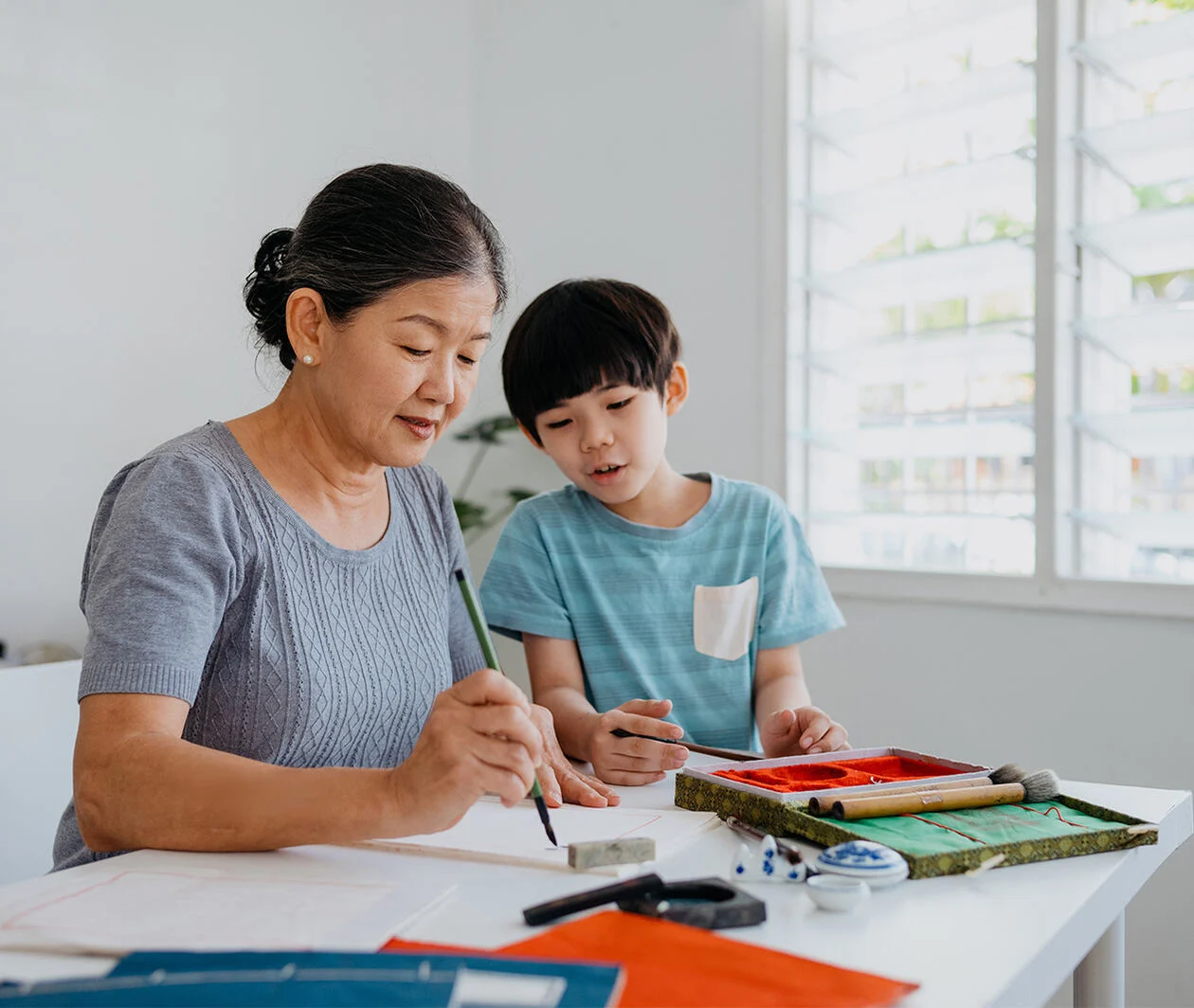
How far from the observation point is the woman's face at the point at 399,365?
Result: 45.1 inches

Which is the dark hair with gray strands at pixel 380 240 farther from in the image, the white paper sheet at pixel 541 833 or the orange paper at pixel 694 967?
the orange paper at pixel 694 967

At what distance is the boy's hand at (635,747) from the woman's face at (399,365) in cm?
36

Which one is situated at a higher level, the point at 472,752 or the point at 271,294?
the point at 271,294

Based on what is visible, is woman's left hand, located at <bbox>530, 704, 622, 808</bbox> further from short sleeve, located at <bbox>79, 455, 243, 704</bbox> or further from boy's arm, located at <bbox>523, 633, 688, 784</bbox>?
short sleeve, located at <bbox>79, 455, 243, 704</bbox>

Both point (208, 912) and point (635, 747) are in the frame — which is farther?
point (635, 747)

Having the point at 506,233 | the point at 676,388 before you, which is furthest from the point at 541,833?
the point at 506,233

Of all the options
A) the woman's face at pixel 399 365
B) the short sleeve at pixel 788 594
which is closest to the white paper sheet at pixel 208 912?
the woman's face at pixel 399 365

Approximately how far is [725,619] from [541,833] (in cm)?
68

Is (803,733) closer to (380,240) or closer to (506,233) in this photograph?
(380,240)

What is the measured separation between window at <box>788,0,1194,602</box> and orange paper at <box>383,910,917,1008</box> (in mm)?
1561

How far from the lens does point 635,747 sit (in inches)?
45.6

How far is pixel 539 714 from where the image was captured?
3.83ft

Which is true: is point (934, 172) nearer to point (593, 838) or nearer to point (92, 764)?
point (593, 838)

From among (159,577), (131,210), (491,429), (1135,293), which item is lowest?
(159,577)
